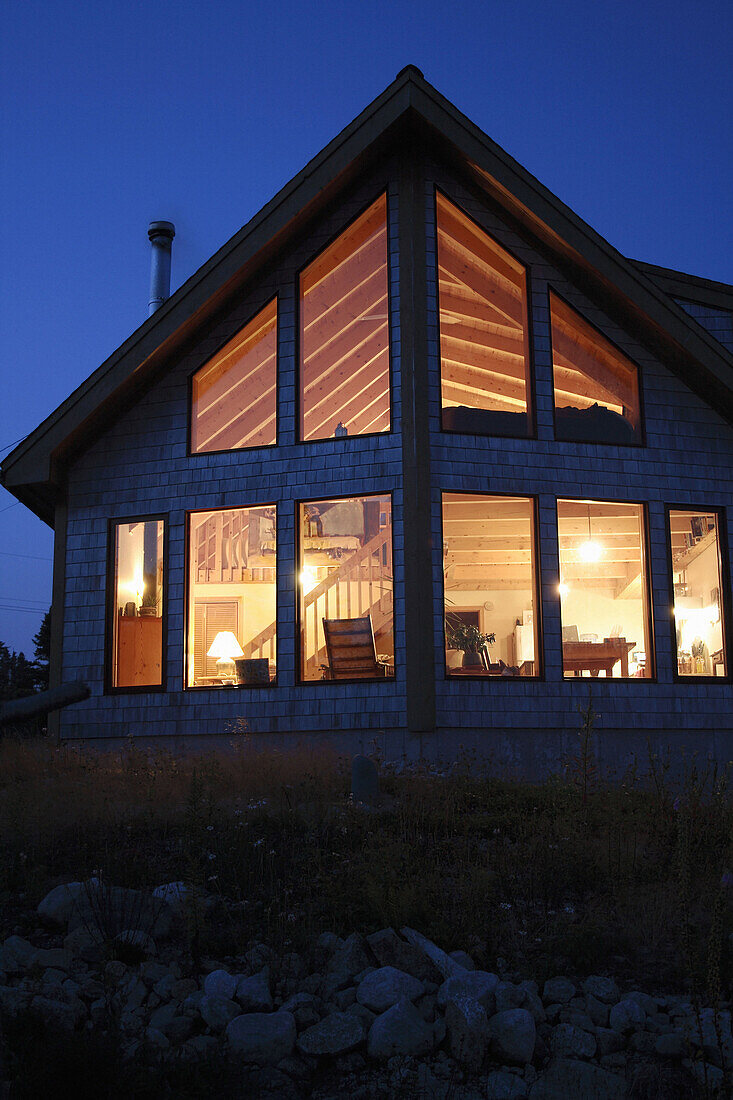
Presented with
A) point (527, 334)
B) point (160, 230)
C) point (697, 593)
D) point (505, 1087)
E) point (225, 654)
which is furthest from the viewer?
point (160, 230)

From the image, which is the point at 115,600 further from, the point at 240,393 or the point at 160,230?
the point at 160,230

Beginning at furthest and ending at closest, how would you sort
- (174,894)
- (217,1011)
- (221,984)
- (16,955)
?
(174,894)
(16,955)
(221,984)
(217,1011)

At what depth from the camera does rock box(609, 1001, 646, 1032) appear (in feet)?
17.4

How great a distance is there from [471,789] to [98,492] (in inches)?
251

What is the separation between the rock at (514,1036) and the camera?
5.07m

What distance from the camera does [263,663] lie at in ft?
41.1

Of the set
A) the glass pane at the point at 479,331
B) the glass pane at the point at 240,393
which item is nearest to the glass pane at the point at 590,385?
the glass pane at the point at 479,331

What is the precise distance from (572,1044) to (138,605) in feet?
29.2

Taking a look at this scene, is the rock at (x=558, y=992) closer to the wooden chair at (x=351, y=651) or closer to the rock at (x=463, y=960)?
the rock at (x=463, y=960)

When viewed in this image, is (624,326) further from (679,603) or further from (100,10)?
(100,10)

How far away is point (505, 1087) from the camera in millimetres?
4863

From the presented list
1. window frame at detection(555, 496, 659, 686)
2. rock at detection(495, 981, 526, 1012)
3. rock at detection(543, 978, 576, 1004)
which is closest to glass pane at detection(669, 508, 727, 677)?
window frame at detection(555, 496, 659, 686)

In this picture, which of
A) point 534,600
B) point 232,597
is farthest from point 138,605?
point 534,600

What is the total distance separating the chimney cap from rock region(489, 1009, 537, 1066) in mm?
15757
